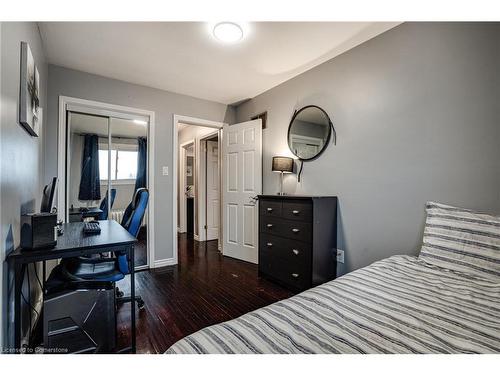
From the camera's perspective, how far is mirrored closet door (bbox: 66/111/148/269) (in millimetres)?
2725

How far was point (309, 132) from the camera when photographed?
8.82 feet

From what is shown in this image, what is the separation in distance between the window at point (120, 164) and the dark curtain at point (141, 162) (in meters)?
0.05

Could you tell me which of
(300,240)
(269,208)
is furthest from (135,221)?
(300,240)

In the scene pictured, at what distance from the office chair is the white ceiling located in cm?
144

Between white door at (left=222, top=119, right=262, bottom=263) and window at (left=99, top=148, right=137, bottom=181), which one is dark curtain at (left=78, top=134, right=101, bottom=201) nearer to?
window at (left=99, top=148, right=137, bottom=181)

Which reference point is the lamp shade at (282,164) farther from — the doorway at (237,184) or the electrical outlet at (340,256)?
the electrical outlet at (340,256)

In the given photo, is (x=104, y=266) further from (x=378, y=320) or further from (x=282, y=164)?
(x=282, y=164)

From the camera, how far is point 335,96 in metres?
2.43

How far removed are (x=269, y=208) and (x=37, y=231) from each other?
1.95 meters

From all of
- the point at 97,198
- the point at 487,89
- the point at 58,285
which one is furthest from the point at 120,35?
the point at 487,89

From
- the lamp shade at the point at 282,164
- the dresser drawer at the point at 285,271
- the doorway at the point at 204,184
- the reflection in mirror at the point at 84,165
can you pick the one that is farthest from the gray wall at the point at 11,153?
the doorway at the point at 204,184

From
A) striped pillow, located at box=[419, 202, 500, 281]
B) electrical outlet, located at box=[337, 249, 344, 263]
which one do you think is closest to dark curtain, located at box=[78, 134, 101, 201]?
electrical outlet, located at box=[337, 249, 344, 263]
